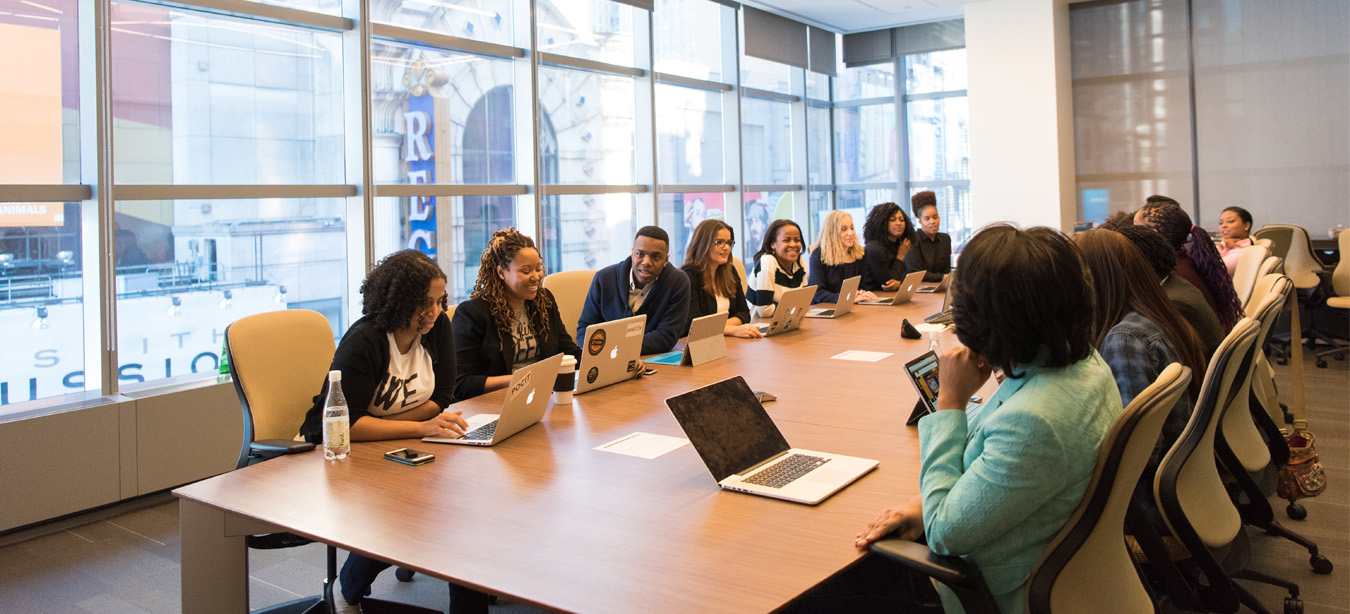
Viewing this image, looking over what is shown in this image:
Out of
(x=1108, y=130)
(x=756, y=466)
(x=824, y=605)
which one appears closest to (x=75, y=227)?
(x=756, y=466)

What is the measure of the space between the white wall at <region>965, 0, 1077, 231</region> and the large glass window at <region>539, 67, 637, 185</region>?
357cm

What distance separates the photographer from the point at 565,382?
2961 mm

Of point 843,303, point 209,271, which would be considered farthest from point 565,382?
point 209,271

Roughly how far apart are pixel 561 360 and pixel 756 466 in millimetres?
817

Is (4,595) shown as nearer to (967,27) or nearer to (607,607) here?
(607,607)

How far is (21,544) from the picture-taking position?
149 inches

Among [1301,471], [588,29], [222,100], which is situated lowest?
[1301,471]

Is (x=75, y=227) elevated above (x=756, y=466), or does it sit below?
above

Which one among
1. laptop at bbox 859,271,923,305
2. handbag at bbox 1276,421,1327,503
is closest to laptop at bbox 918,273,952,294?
laptop at bbox 859,271,923,305

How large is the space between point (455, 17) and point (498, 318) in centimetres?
328

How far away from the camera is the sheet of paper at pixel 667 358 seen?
12.4 feet

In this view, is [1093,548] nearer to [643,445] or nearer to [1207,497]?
[1207,497]

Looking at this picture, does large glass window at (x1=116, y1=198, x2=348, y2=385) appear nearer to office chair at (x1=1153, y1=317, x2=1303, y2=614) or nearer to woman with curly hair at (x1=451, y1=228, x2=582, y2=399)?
→ woman with curly hair at (x1=451, y1=228, x2=582, y2=399)

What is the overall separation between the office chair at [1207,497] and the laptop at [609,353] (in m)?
1.68
